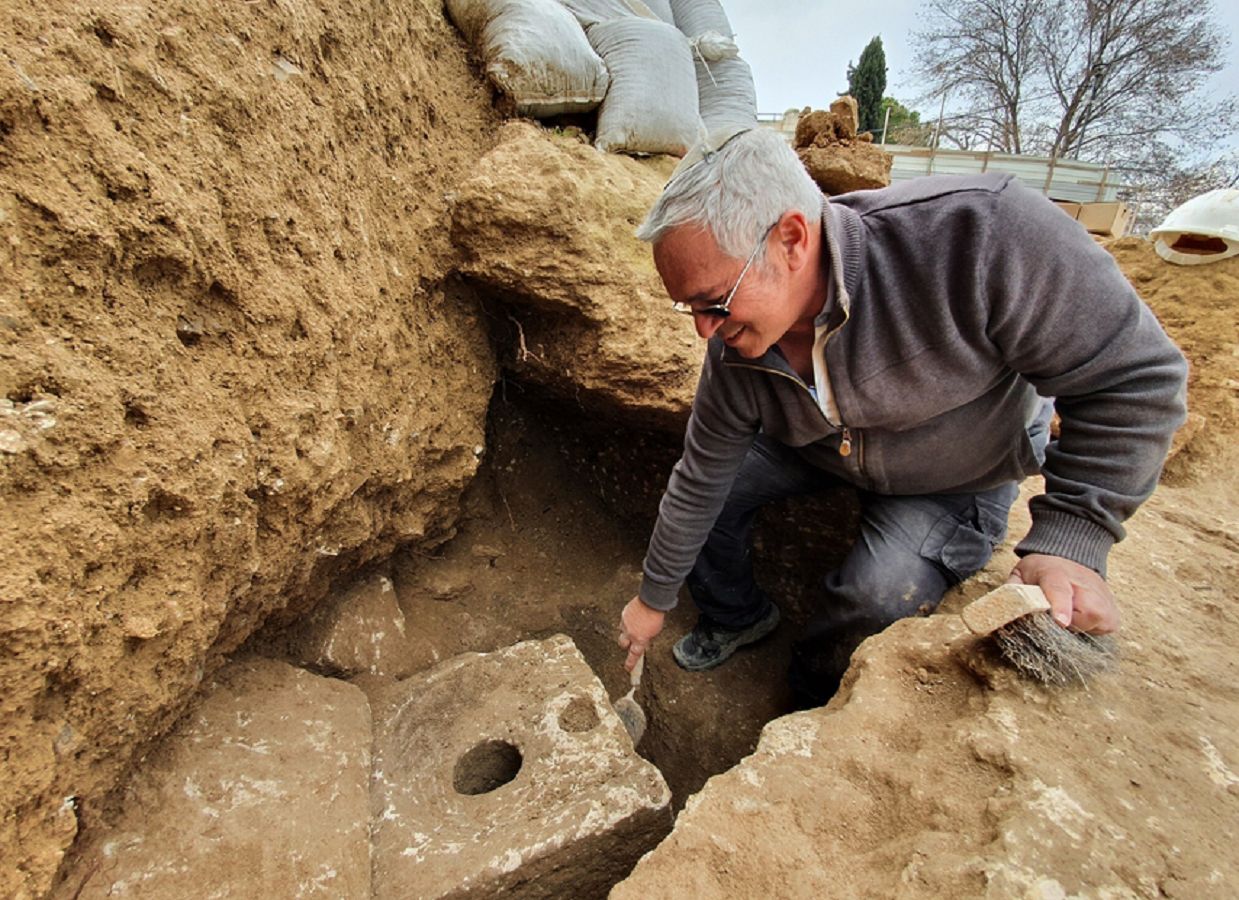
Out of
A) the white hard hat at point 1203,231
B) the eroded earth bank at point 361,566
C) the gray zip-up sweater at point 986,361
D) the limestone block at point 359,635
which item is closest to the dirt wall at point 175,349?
the eroded earth bank at point 361,566

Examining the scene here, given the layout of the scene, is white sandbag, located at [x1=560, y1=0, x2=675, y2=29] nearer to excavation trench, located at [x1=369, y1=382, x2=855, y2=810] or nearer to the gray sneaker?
excavation trench, located at [x1=369, y1=382, x2=855, y2=810]

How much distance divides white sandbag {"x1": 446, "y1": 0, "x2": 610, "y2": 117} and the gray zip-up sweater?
144cm

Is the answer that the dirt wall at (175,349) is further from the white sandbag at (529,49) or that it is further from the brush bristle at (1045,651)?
the brush bristle at (1045,651)

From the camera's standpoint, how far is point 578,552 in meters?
2.81

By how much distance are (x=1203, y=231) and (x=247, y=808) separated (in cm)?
486

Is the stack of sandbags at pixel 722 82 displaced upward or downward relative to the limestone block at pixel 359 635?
upward

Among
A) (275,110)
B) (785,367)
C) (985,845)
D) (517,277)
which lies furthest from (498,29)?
(985,845)

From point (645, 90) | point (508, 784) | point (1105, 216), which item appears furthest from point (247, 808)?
point (1105, 216)

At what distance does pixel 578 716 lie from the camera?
5.43 ft

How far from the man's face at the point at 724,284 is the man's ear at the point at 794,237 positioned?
17mm

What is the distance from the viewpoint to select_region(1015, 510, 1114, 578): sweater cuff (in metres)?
1.29

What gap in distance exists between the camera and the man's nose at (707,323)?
4.24 ft

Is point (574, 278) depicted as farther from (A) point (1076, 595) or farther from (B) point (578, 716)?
(A) point (1076, 595)

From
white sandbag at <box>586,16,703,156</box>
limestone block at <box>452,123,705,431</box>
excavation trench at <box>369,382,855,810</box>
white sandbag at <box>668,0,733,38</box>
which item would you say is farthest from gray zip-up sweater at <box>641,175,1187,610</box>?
white sandbag at <box>668,0,733,38</box>
